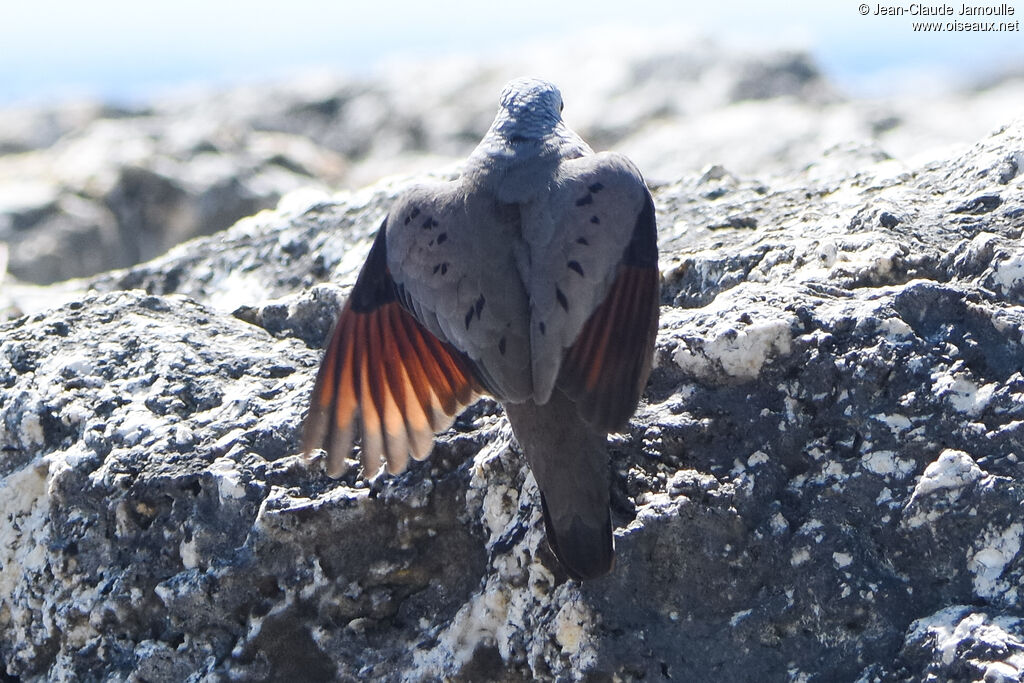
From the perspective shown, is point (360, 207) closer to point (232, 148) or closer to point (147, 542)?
point (147, 542)

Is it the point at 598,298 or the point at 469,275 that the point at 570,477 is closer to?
the point at 598,298

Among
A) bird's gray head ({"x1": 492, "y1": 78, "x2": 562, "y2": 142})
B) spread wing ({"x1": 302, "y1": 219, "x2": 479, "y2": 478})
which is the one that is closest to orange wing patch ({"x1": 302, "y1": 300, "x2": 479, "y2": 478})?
spread wing ({"x1": 302, "y1": 219, "x2": 479, "y2": 478})

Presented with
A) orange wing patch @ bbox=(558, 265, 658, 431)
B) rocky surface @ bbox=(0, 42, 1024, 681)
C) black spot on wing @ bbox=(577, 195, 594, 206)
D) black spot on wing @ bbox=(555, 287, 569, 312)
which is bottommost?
rocky surface @ bbox=(0, 42, 1024, 681)

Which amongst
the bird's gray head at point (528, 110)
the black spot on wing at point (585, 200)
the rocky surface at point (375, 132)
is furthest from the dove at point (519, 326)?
the rocky surface at point (375, 132)

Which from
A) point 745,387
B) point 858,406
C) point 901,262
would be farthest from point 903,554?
point 901,262

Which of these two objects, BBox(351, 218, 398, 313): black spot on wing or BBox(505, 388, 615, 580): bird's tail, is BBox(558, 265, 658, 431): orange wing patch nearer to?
BBox(505, 388, 615, 580): bird's tail

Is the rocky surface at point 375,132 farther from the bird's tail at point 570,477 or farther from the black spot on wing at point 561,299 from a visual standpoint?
the bird's tail at point 570,477
